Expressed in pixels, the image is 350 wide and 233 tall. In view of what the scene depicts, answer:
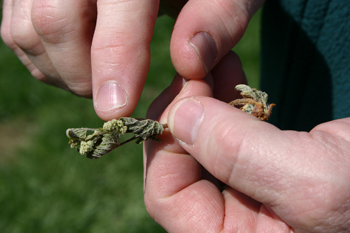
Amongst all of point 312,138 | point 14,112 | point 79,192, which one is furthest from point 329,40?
point 14,112

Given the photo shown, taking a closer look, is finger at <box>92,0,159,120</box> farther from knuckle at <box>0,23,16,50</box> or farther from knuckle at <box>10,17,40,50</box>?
knuckle at <box>0,23,16,50</box>

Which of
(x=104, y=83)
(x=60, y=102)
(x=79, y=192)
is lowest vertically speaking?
(x=79, y=192)

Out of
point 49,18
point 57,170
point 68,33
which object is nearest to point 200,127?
point 68,33

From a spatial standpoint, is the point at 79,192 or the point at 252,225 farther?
the point at 79,192

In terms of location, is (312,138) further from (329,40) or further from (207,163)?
(329,40)

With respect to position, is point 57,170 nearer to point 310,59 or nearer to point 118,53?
point 118,53
